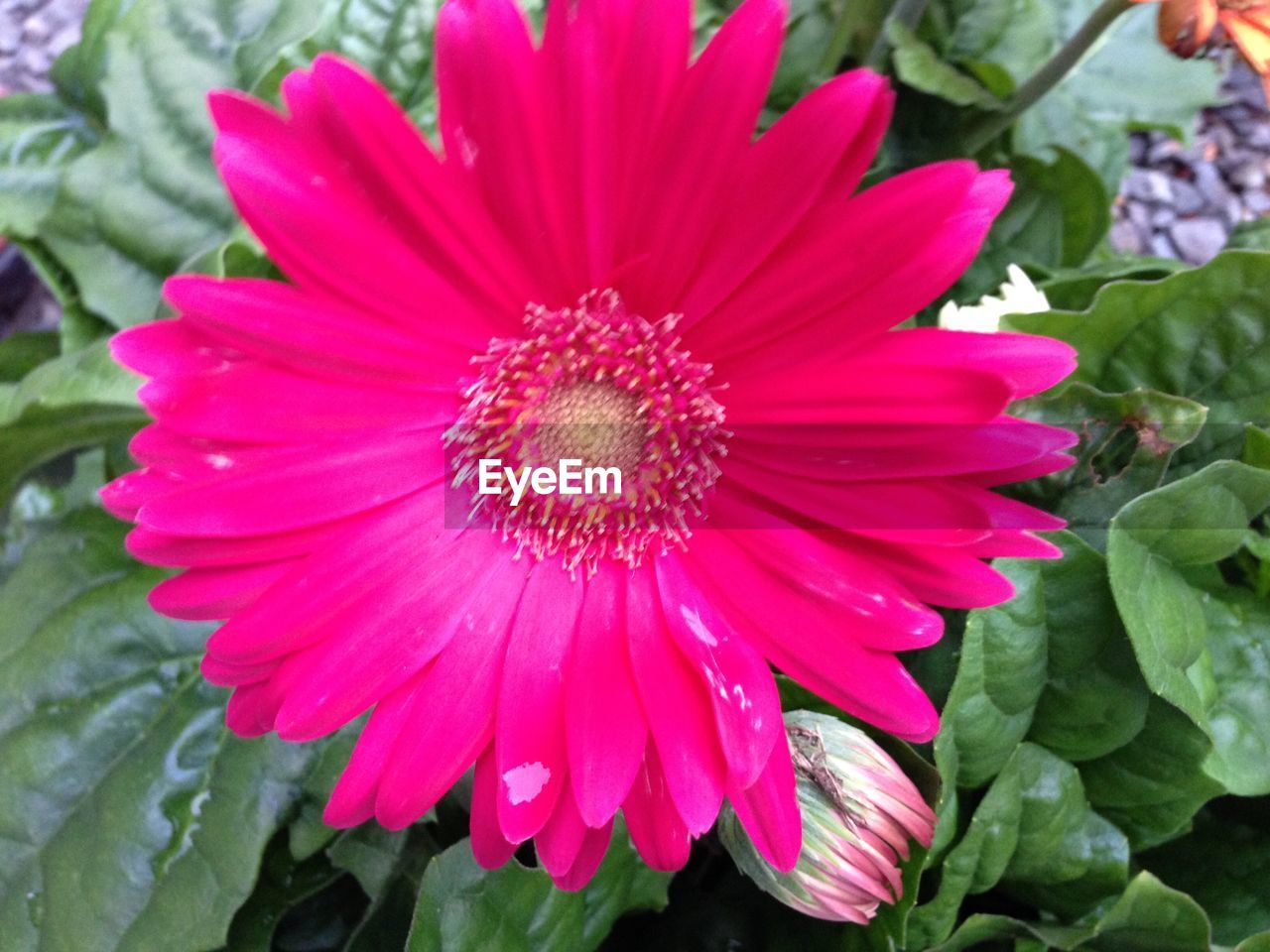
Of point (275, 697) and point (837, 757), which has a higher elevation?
point (275, 697)

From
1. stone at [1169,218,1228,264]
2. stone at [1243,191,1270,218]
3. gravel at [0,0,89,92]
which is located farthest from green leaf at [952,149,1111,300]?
Result: gravel at [0,0,89,92]

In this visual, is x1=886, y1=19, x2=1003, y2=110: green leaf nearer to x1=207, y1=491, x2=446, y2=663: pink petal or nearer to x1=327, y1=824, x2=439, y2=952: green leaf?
x1=207, y1=491, x2=446, y2=663: pink petal

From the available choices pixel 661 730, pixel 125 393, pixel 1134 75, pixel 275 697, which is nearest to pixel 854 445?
pixel 661 730

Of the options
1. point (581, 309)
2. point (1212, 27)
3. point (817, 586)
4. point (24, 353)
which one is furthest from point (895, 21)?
point (24, 353)

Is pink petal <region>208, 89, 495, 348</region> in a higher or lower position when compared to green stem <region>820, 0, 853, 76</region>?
higher

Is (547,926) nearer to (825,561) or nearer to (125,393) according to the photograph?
(825,561)
